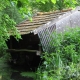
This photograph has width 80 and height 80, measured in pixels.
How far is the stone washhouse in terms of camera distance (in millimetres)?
8711

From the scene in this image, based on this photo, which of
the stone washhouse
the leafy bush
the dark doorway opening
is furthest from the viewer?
the dark doorway opening

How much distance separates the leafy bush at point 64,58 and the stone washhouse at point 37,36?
0.36 m

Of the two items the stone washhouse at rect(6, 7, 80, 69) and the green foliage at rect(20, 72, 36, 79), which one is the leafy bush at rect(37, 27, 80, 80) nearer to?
the stone washhouse at rect(6, 7, 80, 69)

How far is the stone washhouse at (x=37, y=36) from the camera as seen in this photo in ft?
28.6

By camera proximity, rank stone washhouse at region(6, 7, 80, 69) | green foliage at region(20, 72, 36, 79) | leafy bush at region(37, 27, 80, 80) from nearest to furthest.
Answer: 1. leafy bush at region(37, 27, 80, 80)
2. stone washhouse at region(6, 7, 80, 69)
3. green foliage at region(20, 72, 36, 79)

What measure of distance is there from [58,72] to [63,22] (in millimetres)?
3928

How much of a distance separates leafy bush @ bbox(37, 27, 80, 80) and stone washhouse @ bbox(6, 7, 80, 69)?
1.17ft

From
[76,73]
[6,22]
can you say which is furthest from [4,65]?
[76,73]

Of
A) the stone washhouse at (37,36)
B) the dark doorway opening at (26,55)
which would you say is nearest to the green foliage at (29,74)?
the dark doorway opening at (26,55)

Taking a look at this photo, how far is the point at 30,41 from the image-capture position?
971cm

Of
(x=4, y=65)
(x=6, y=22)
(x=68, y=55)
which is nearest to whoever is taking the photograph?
(x=6, y=22)

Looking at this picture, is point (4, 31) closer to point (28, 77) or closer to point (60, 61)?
point (60, 61)

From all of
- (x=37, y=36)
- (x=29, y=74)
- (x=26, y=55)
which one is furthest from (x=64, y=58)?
(x=26, y=55)

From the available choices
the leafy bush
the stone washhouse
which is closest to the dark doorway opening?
the stone washhouse
